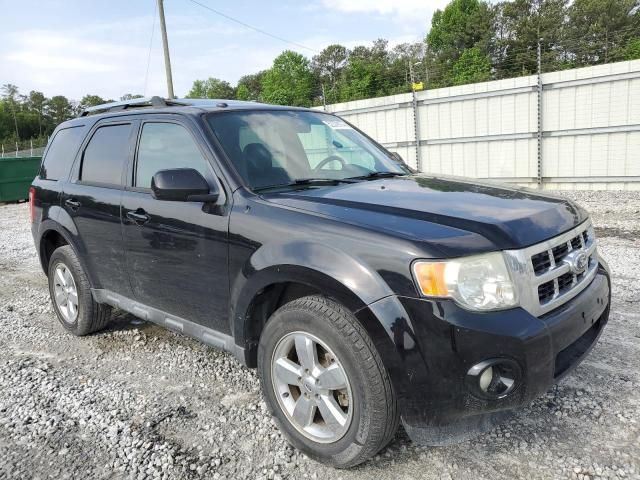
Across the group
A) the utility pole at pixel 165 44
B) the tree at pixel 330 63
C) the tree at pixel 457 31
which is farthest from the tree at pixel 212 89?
the utility pole at pixel 165 44

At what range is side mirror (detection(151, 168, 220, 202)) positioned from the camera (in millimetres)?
2797

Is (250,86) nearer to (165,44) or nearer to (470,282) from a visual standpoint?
(165,44)

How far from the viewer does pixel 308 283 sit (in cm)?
241

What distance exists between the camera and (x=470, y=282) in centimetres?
211

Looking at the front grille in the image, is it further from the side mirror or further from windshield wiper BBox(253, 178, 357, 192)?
the side mirror

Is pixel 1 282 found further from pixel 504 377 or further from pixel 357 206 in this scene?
pixel 504 377

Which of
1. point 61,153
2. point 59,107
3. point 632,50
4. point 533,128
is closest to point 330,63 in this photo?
point 59,107

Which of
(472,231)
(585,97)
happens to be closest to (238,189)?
(472,231)

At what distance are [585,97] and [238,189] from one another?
36.7ft

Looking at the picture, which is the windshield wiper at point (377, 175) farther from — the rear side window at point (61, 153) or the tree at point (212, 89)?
the tree at point (212, 89)

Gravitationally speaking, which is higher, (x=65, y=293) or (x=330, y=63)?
(x=330, y=63)

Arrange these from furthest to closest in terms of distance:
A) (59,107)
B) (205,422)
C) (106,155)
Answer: (59,107) → (106,155) → (205,422)

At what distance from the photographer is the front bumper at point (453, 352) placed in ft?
6.73

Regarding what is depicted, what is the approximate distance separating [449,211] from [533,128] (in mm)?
11115
